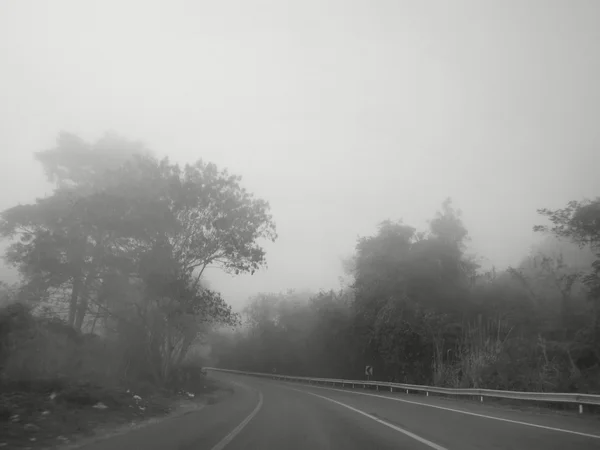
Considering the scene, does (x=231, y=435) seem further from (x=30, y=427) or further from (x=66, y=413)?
(x=66, y=413)

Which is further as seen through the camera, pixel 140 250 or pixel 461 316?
pixel 461 316

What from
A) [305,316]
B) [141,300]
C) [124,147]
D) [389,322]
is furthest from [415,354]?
[305,316]

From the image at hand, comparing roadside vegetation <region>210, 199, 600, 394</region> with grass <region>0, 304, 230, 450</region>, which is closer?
grass <region>0, 304, 230, 450</region>

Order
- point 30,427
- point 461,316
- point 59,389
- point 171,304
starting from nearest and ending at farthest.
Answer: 1. point 30,427
2. point 59,389
3. point 171,304
4. point 461,316

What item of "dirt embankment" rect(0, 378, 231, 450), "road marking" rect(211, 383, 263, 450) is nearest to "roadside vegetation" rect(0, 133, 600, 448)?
"dirt embankment" rect(0, 378, 231, 450)

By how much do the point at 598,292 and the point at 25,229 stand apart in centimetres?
3522

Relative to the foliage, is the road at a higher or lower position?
lower

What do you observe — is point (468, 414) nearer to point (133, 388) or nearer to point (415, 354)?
point (133, 388)

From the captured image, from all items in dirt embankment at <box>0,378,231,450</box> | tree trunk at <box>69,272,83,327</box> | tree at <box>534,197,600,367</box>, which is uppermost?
tree at <box>534,197,600,367</box>

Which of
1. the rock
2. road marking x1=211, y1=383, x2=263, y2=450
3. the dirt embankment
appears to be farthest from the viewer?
the rock

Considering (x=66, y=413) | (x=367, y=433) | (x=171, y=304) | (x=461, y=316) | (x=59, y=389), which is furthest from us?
(x=461, y=316)

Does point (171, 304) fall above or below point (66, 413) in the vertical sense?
above

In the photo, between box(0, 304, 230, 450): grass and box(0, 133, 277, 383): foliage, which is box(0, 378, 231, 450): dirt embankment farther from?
box(0, 133, 277, 383): foliage

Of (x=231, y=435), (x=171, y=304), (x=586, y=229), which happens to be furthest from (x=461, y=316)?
(x=231, y=435)
